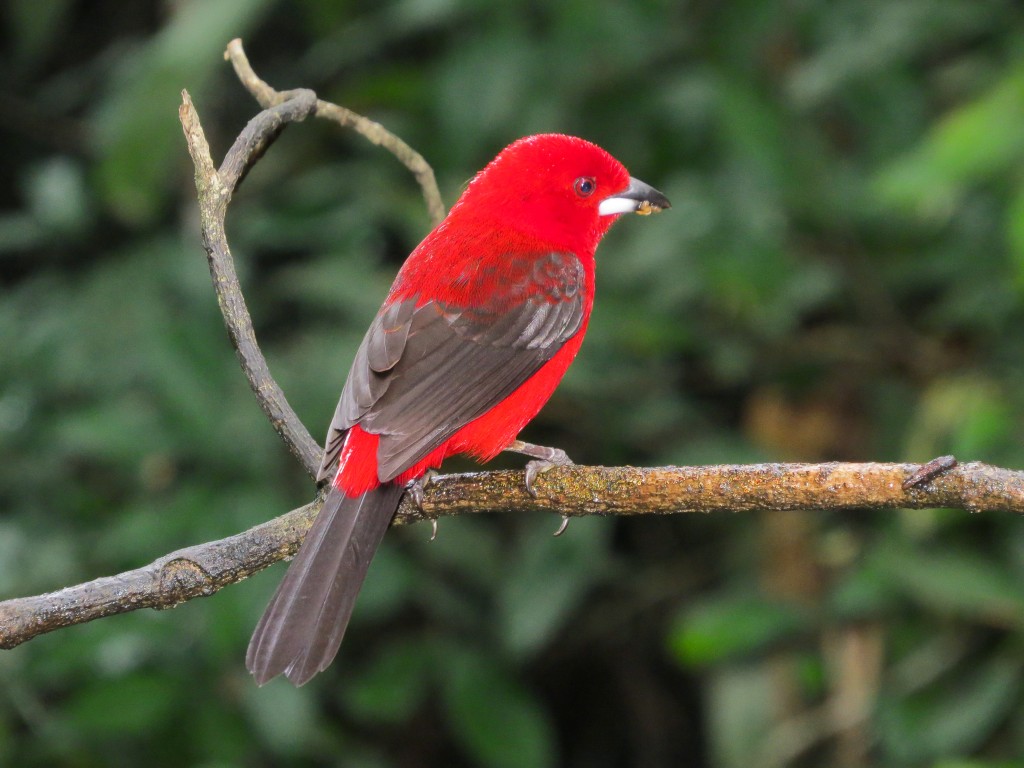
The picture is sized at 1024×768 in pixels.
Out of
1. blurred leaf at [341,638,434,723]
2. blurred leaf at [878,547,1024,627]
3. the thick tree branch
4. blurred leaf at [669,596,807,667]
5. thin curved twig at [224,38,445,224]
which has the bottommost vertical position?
blurred leaf at [341,638,434,723]

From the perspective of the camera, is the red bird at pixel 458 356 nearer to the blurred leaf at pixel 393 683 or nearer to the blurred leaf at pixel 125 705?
the blurred leaf at pixel 125 705

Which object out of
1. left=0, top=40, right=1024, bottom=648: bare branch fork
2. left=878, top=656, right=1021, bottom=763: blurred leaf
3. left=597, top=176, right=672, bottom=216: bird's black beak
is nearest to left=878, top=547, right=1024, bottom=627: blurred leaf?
left=878, top=656, right=1021, bottom=763: blurred leaf

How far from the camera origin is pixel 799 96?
193 inches

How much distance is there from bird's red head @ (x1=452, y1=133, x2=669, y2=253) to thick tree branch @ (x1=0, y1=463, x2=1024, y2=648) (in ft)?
3.72

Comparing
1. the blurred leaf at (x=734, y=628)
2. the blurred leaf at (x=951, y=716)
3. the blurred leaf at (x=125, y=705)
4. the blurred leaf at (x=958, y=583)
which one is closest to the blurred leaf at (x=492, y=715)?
the blurred leaf at (x=734, y=628)

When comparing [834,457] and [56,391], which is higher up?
[56,391]

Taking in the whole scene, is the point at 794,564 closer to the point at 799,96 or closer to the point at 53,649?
the point at 799,96

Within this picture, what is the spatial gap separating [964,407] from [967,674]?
0.98m

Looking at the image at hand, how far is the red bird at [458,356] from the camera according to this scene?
2.51m

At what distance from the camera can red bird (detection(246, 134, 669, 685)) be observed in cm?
251

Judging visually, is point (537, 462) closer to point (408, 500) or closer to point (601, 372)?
point (408, 500)

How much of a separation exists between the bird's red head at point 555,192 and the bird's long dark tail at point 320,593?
1.16m

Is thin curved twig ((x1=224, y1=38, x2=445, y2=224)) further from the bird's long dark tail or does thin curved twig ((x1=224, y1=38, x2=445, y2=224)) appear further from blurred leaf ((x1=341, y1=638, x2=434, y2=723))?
blurred leaf ((x1=341, y1=638, x2=434, y2=723))

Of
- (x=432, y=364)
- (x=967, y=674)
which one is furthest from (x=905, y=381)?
(x=432, y=364)
